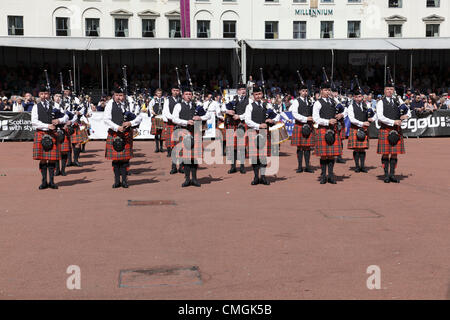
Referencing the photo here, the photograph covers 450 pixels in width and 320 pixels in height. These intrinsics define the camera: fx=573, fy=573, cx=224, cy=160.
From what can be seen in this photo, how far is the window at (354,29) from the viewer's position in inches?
1619

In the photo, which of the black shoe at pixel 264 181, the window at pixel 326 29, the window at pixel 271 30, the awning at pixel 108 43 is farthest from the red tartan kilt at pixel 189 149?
the window at pixel 326 29

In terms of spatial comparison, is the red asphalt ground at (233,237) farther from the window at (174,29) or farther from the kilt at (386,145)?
the window at (174,29)

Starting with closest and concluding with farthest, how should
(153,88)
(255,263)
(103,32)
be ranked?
(255,263) → (153,88) → (103,32)

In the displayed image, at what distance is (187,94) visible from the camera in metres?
10.9

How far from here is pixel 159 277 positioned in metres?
5.12

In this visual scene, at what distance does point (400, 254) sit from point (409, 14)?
3910 centimetres

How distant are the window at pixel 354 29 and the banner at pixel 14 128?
87.3ft

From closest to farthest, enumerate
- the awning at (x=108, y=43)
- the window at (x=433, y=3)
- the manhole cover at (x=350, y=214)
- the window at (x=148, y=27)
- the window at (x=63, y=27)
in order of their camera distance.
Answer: the manhole cover at (x=350, y=214) → the awning at (x=108, y=43) → the window at (x=63, y=27) → the window at (x=148, y=27) → the window at (x=433, y=3)

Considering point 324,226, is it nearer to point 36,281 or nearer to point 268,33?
point 36,281

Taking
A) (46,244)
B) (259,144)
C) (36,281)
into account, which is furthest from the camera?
(259,144)

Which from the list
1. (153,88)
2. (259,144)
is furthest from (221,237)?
(153,88)

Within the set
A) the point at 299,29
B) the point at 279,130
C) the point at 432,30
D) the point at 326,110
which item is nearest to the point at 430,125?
the point at 279,130

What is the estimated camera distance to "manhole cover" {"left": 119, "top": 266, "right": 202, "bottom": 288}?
4.94 meters

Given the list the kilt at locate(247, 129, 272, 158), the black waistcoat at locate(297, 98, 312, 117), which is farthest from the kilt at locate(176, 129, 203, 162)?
the black waistcoat at locate(297, 98, 312, 117)
